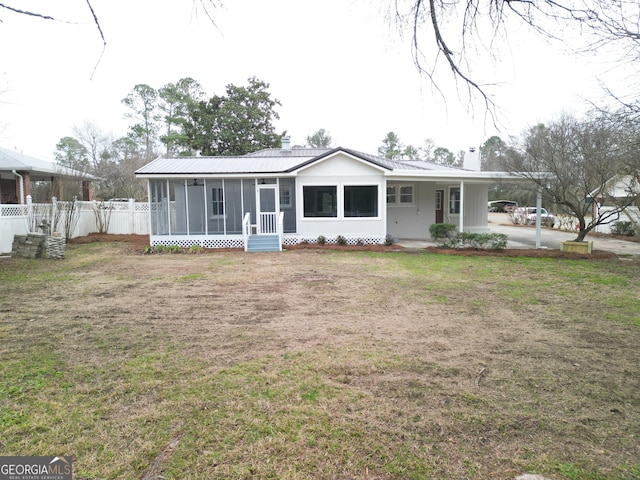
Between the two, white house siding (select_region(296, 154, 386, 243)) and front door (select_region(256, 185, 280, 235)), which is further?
front door (select_region(256, 185, 280, 235))

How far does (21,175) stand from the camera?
16.3 meters

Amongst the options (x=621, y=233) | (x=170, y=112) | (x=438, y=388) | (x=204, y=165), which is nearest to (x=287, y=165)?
(x=204, y=165)

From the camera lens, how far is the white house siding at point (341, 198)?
49.8ft

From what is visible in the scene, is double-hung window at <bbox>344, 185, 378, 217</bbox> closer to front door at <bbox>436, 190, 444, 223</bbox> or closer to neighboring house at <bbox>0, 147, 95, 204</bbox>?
front door at <bbox>436, 190, 444, 223</bbox>

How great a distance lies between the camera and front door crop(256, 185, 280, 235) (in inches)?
607

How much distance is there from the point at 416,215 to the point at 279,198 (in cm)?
632

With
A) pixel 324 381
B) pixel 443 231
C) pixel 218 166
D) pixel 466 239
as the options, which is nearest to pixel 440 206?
pixel 443 231

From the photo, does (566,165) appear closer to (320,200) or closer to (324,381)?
(320,200)

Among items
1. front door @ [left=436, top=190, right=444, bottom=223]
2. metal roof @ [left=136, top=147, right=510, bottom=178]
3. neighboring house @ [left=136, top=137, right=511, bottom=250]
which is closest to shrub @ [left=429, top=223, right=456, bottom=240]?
neighboring house @ [left=136, top=137, right=511, bottom=250]

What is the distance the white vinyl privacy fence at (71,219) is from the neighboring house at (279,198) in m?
3.78

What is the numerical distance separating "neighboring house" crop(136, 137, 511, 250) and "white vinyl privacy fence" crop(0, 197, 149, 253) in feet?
12.4

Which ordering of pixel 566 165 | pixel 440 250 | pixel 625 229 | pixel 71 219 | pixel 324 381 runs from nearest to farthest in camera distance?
pixel 324 381, pixel 566 165, pixel 440 250, pixel 71 219, pixel 625 229

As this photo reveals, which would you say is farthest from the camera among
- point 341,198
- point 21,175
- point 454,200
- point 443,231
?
point 454,200

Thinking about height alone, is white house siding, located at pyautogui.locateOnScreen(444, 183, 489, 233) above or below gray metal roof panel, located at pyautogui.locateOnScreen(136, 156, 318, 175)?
below
